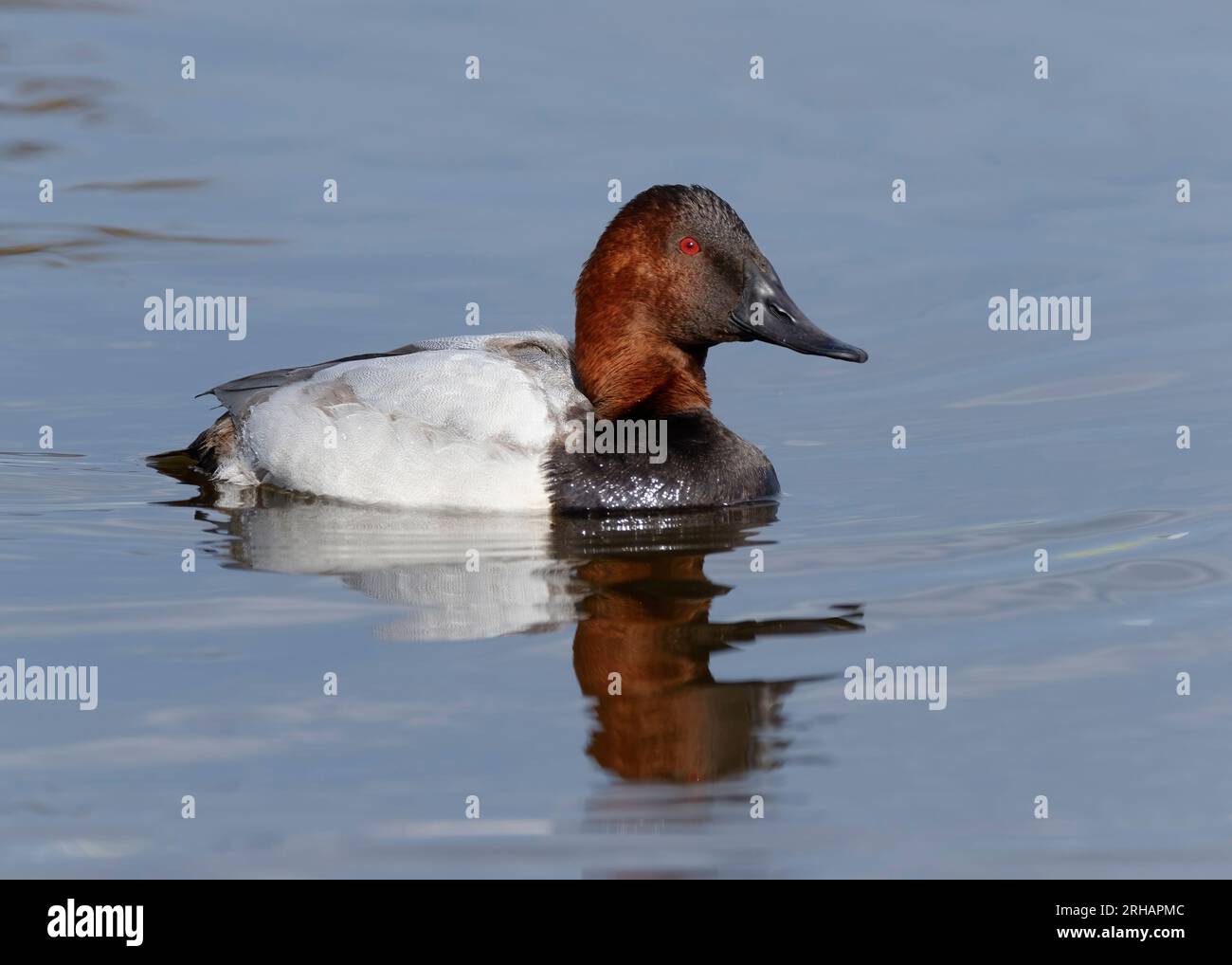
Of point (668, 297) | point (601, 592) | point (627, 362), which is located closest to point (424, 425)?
point (627, 362)

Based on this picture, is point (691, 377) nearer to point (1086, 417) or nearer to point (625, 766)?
point (1086, 417)

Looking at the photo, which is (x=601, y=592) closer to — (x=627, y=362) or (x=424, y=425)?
(x=424, y=425)

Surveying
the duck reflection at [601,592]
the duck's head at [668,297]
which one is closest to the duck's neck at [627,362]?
the duck's head at [668,297]

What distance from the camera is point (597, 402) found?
8672mm

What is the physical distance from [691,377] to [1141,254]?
15.4 feet

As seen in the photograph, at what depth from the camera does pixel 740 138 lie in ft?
44.4

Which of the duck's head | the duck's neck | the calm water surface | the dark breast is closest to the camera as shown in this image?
the calm water surface

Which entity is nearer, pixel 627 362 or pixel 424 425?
pixel 424 425

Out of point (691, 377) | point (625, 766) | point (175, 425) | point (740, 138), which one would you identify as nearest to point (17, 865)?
point (625, 766)

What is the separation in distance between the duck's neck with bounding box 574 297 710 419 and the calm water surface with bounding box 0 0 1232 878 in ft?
2.12

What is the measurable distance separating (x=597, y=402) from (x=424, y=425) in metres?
0.83

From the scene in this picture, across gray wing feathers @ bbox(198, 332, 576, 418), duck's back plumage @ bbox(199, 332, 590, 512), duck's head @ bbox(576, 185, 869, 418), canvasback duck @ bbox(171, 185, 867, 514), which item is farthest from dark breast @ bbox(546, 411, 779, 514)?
gray wing feathers @ bbox(198, 332, 576, 418)

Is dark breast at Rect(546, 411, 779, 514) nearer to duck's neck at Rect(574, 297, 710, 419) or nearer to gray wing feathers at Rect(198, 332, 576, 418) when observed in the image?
duck's neck at Rect(574, 297, 710, 419)

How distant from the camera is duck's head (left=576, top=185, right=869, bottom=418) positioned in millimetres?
8461
